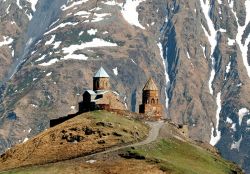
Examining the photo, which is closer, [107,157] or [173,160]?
[107,157]

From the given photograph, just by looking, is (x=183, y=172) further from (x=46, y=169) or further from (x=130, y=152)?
(x=46, y=169)

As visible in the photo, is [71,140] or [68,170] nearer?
[68,170]

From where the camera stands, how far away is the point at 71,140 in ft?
653

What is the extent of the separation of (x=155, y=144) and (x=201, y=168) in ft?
36.3

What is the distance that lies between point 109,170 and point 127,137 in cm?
2537

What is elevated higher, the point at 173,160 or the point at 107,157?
the point at 107,157

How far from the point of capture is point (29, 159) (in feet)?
640

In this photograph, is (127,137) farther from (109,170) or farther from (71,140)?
(109,170)

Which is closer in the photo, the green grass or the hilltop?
the hilltop

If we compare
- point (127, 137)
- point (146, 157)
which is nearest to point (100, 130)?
point (127, 137)

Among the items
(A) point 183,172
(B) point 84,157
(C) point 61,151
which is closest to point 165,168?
(A) point 183,172

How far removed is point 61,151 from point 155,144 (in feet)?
61.8

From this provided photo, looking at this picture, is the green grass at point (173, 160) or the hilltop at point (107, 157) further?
the green grass at point (173, 160)

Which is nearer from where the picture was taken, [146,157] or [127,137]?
[146,157]
